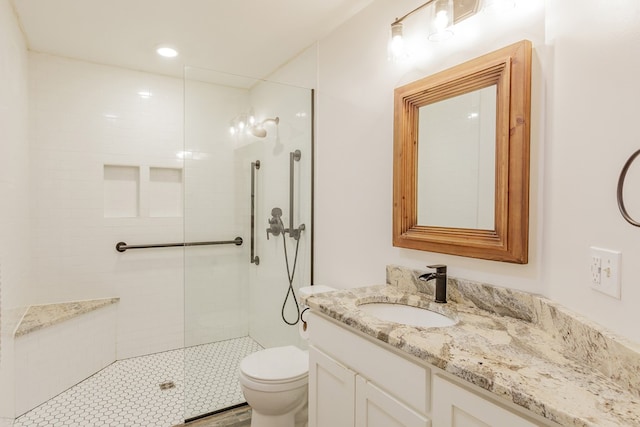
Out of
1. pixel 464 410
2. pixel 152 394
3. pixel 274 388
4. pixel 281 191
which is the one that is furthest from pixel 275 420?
pixel 281 191

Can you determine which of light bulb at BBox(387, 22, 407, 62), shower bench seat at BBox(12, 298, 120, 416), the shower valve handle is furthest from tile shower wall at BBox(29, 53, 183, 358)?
light bulb at BBox(387, 22, 407, 62)

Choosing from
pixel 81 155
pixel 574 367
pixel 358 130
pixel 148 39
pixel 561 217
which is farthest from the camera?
pixel 81 155

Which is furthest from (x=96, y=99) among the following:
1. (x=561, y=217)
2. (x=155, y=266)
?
(x=561, y=217)

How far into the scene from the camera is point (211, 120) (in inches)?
100

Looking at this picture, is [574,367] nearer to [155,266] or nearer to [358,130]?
[358,130]

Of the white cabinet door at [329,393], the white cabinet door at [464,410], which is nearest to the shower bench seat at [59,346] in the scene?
the white cabinet door at [329,393]

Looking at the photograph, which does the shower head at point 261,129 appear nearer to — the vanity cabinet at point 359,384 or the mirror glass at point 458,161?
the mirror glass at point 458,161

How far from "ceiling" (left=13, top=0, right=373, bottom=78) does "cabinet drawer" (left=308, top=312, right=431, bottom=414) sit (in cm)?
179

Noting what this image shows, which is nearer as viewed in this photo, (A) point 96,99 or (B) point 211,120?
(B) point 211,120

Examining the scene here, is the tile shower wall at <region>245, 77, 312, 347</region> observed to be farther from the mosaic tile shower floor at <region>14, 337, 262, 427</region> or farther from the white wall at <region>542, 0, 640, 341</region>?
the white wall at <region>542, 0, 640, 341</region>

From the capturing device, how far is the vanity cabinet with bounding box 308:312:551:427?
0.89m

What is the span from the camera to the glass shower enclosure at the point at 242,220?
245cm

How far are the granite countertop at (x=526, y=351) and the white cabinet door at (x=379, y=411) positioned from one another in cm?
20

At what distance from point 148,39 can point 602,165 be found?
2.73 metres
